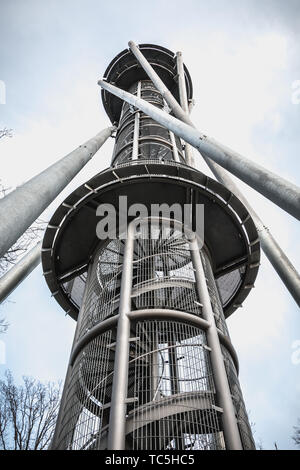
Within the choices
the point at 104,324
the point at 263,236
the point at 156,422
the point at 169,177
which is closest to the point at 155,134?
the point at 169,177

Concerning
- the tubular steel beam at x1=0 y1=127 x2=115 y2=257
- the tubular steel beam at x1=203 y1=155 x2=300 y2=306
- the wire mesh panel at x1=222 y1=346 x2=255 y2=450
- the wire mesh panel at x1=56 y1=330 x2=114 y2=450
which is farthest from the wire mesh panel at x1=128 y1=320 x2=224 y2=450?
the tubular steel beam at x1=0 y1=127 x2=115 y2=257

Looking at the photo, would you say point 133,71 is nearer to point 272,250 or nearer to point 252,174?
point 272,250

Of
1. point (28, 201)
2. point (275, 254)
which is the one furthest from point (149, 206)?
point (28, 201)

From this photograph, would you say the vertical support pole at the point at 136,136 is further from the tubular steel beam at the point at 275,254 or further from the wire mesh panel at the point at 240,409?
the wire mesh panel at the point at 240,409

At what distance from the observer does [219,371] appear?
7.62 m

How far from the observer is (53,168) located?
6016 mm

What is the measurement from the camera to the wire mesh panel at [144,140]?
688 inches

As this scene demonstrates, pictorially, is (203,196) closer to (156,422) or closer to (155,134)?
(156,422)

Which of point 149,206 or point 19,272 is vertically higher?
point 149,206

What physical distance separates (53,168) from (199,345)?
5.43m

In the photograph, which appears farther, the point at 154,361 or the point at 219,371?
the point at 154,361

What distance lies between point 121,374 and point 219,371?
2.30 metres

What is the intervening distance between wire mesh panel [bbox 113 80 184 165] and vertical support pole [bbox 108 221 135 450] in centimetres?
770

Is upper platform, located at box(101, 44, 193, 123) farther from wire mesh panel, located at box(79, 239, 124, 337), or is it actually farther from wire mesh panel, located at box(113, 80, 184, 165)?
wire mesh panel, located at box(79, 239, 124, 337)
